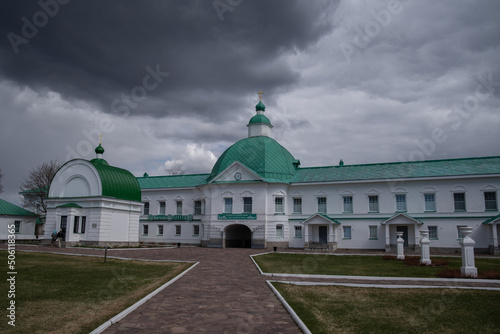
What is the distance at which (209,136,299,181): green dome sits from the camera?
1410 inches

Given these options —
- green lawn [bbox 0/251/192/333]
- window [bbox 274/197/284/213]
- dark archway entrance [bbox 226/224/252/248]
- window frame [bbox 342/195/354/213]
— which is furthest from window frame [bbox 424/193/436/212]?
green lawn [bbox 0/251/192/333]

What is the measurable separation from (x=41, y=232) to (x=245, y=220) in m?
27.8

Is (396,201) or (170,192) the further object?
(170,192)

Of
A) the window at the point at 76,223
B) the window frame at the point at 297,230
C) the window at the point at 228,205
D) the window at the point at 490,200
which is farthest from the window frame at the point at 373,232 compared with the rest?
the window at the point at 76,223

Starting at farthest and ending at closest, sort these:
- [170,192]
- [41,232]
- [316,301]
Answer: [41,232] → [170,192] → [316,301]

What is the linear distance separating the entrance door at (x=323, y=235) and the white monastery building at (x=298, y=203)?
9cm

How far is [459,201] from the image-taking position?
31125mm

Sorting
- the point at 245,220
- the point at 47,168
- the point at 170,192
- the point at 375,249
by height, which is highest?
the point at 47,168

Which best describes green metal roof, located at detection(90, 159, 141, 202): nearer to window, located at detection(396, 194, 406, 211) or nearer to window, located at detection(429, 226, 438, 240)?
window, located at detection(396, 194, 406, 211)

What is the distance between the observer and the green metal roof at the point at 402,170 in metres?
31.1

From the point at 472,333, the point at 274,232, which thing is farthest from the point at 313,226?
the point at 472,333

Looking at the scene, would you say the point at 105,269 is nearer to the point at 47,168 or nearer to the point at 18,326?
the point at 18,326

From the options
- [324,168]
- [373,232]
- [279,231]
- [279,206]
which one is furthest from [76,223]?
[373,232]

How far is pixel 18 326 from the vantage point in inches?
274
